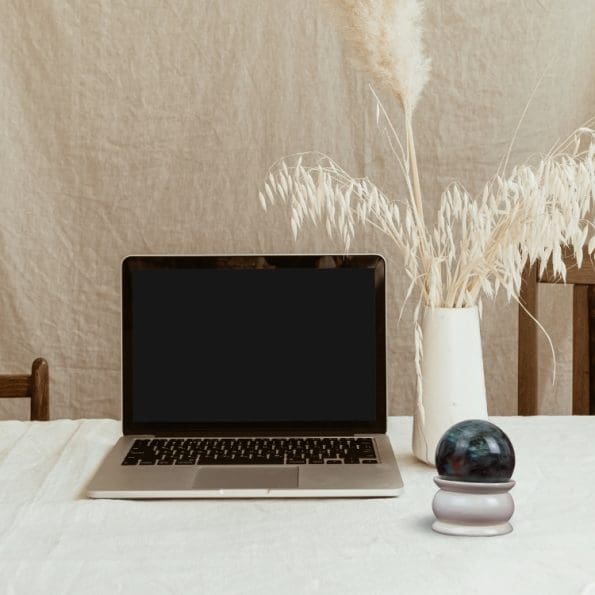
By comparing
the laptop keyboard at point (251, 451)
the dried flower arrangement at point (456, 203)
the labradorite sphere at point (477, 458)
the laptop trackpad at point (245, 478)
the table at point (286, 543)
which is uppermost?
the dried flower arrangement at point (456, 203)

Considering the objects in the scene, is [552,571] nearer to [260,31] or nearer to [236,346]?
[236,346]

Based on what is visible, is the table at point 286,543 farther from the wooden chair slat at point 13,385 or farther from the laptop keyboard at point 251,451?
the wooden chair slat at point 13,385

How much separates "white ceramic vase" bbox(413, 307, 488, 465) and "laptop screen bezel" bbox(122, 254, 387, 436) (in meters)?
0.10

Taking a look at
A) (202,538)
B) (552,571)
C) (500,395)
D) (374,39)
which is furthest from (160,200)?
(552,571)

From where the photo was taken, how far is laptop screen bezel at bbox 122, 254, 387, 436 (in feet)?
3.68

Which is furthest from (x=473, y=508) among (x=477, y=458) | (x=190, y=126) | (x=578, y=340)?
(x=190, y=126)

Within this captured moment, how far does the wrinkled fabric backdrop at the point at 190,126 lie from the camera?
6.57ft

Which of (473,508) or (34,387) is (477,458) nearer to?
(473,508)

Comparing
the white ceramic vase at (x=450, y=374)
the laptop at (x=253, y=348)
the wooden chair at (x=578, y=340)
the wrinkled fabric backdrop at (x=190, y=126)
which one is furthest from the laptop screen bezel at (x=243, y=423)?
the wrinkled fabric backdrop at (x=190, y=126)

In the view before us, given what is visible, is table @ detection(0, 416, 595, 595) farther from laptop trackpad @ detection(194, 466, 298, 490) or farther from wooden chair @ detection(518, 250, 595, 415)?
wooden chair @ detection(518, 250, 595, 415)

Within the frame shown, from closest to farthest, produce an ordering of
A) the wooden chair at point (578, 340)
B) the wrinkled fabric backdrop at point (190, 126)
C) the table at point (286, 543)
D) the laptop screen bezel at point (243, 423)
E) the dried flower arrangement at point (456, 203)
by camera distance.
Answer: the table at point (286, 543) → the dried flower arrangement at point (456, 203) → the laptop screen bezel at point (243, 423) → the wooden chair at point (578, 340) → the wrinkled fabric backdrop at point (190, 126)

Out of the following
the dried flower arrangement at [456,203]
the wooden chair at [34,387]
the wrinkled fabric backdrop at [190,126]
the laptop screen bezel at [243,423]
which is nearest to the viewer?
the dried flower arrangement at [456,203]

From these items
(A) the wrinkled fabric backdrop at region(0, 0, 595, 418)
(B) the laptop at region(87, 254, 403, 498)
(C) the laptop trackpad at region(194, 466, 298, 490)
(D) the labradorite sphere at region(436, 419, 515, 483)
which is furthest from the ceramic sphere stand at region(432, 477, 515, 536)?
(A) the wrinkled fabric backdrop at region(0, 0, 595, 418)

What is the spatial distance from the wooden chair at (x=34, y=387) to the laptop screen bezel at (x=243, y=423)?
237 mm
